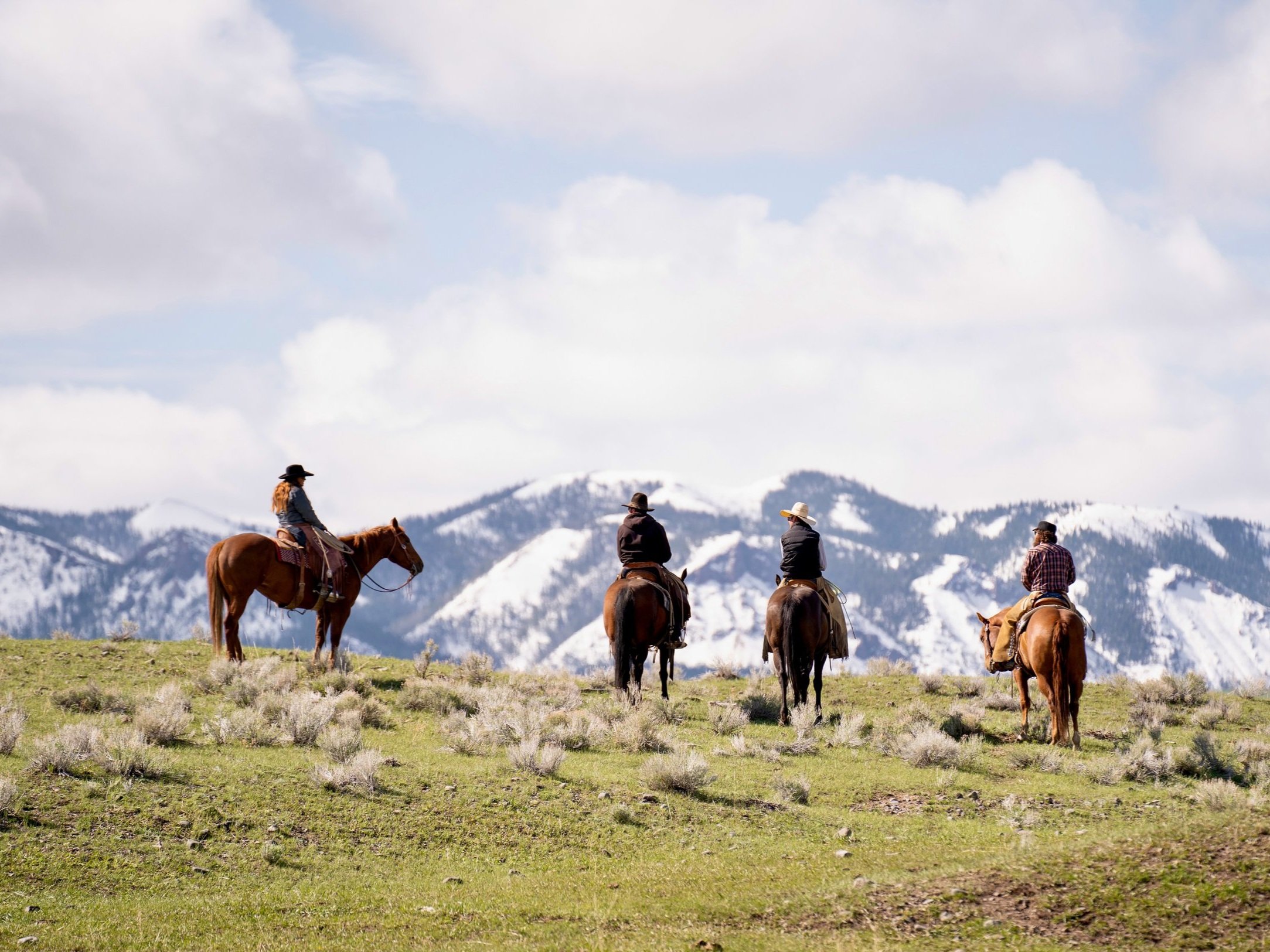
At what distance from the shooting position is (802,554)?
20.4m

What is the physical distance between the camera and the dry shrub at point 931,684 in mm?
23891

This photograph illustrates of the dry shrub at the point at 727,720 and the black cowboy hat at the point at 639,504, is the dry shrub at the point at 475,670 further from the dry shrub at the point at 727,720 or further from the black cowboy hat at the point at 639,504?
the dry shrub at the point at 727,720

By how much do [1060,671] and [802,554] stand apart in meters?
4.48

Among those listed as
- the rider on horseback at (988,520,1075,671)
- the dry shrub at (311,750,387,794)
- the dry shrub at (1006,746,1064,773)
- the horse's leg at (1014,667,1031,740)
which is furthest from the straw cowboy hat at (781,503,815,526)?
the dry shrub at (311,750,387,794)

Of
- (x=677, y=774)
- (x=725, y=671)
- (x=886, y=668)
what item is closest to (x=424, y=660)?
(x=725, y=671)

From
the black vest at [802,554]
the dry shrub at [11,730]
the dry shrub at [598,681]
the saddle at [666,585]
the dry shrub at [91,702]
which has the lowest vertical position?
the dry shrub at [11,730]

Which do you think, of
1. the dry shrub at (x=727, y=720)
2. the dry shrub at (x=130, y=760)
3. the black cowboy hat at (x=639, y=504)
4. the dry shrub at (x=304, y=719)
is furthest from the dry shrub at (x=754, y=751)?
the dry shrub at (x=130, y=760)

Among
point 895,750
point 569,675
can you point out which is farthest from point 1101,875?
point 569,675

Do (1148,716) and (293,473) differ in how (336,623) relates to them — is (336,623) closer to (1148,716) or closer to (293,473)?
(293,473)

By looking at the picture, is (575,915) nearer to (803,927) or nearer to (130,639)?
(803,927)

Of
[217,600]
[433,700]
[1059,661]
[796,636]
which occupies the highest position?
[217,600]

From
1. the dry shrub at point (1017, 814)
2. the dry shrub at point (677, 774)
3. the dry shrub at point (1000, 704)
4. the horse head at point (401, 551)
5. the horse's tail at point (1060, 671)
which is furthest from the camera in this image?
the horse head at point (401, 551)

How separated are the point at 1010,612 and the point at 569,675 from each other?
29.5 ft

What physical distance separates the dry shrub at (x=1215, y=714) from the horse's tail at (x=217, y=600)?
16875mm
